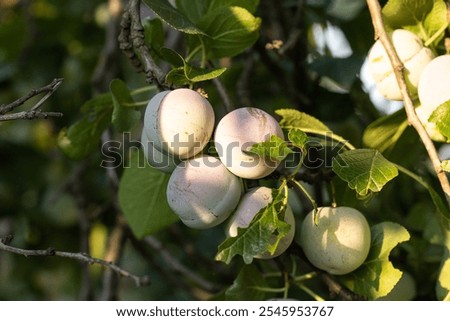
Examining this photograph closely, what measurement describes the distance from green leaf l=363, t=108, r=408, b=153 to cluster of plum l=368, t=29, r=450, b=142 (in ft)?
0.17

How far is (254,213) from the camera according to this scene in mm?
798

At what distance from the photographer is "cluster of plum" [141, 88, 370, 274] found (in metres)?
0.78

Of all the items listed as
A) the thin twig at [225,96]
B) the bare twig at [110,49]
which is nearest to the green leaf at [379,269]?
the thin twig at [225,96]

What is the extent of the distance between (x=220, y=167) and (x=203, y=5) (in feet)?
0.86

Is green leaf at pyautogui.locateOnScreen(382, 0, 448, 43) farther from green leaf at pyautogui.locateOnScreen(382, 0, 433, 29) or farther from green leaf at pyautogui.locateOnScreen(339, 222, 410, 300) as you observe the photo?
green leaf at pyautogui.locateOnScreen(339, 222, 410, 300)

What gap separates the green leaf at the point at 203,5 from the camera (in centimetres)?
95

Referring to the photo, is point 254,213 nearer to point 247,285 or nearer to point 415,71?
point 247,285

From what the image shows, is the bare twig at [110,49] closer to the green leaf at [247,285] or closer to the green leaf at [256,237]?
the green leaf at [247,285]

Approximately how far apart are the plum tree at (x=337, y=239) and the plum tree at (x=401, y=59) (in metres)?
0.15

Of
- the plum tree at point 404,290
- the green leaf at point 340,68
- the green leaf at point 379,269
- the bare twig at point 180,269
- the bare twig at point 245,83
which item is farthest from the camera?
the bare twig at point 180,269

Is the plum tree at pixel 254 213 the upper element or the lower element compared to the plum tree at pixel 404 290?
upper

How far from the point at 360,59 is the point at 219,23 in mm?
380

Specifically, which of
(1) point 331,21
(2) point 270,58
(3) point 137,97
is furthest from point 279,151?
(1) point 331,21

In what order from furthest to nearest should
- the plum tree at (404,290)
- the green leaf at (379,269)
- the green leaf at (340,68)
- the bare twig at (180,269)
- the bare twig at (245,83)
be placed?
the bare twig at (180,269) < the bare twig at (245,83) < the green leaf at (340,68) < the plum tree at (404,290) < the green leaf at (379,269)
